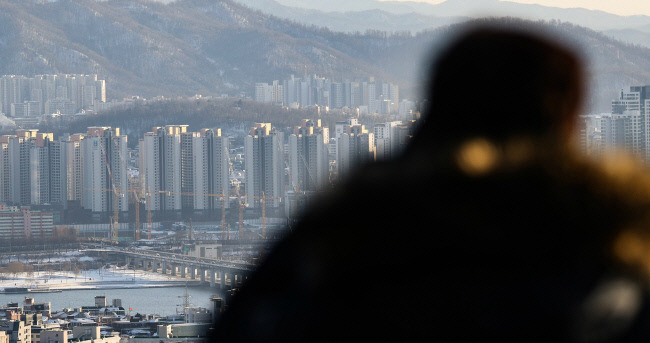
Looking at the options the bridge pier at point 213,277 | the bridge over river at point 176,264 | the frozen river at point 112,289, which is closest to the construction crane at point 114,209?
the bridge over river at point 176,264

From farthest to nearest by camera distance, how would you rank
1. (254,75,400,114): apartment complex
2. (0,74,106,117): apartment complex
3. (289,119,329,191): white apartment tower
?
(0,74,106,117): apartment complex, (254,75,400,114): apartment complex, (289,119,329,191): white apartment tower

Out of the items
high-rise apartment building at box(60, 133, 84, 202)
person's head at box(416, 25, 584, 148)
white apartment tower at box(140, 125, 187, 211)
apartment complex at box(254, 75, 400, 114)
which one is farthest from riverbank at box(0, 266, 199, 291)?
person's head at box(416, 25, 584, 148)

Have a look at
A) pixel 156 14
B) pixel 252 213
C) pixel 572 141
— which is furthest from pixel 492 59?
pixel 156 14

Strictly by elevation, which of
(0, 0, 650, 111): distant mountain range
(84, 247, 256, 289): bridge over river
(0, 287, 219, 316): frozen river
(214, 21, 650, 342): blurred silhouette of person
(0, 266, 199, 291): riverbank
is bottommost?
(0, 287, 219, 316): frozen river

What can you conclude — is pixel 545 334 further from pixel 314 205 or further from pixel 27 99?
pixel 27 99

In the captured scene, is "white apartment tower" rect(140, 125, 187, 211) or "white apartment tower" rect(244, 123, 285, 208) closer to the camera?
"white apartment tower" rect(244, 123, 285, 208)

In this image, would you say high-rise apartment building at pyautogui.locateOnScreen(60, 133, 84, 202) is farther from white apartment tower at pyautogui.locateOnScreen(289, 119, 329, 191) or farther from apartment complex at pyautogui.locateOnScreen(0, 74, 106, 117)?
apartment complex at pyautogui.locateOnScreen(0, 74, 106, 117)

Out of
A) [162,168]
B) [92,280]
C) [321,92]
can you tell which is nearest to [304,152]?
[162,168]

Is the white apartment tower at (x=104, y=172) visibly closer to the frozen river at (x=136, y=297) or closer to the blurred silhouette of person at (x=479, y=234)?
the frozen river at (x=136, y=297)
